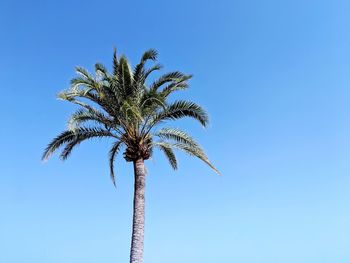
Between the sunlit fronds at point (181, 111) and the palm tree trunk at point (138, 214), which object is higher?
the sunlit fronds at point (181, 111)

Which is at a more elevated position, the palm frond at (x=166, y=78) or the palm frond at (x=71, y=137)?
the palm frond at (x=166, y=78)

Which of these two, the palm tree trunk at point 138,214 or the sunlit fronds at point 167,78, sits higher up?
the sunlit fronds at point 167,78

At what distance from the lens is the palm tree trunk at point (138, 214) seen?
1939 centimetres

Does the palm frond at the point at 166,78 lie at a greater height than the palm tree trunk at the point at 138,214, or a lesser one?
greater

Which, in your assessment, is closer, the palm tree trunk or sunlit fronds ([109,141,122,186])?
the palm tree trunk

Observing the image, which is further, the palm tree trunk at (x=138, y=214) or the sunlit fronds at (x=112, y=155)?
the sunlit fronds at (x=112, y=155)

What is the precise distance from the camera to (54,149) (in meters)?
22.2

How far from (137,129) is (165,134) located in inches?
60.3

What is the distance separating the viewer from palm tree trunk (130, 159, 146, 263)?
63.6 ft

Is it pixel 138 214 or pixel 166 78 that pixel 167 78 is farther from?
pixel 138 214

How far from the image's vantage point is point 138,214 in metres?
20.2

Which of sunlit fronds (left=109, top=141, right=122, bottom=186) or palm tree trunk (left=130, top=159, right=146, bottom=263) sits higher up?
sunlit fronds (left=109, top=141, right=122, bottom=186)

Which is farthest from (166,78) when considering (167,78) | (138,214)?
(138,214)

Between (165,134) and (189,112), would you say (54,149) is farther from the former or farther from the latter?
(189,112)
